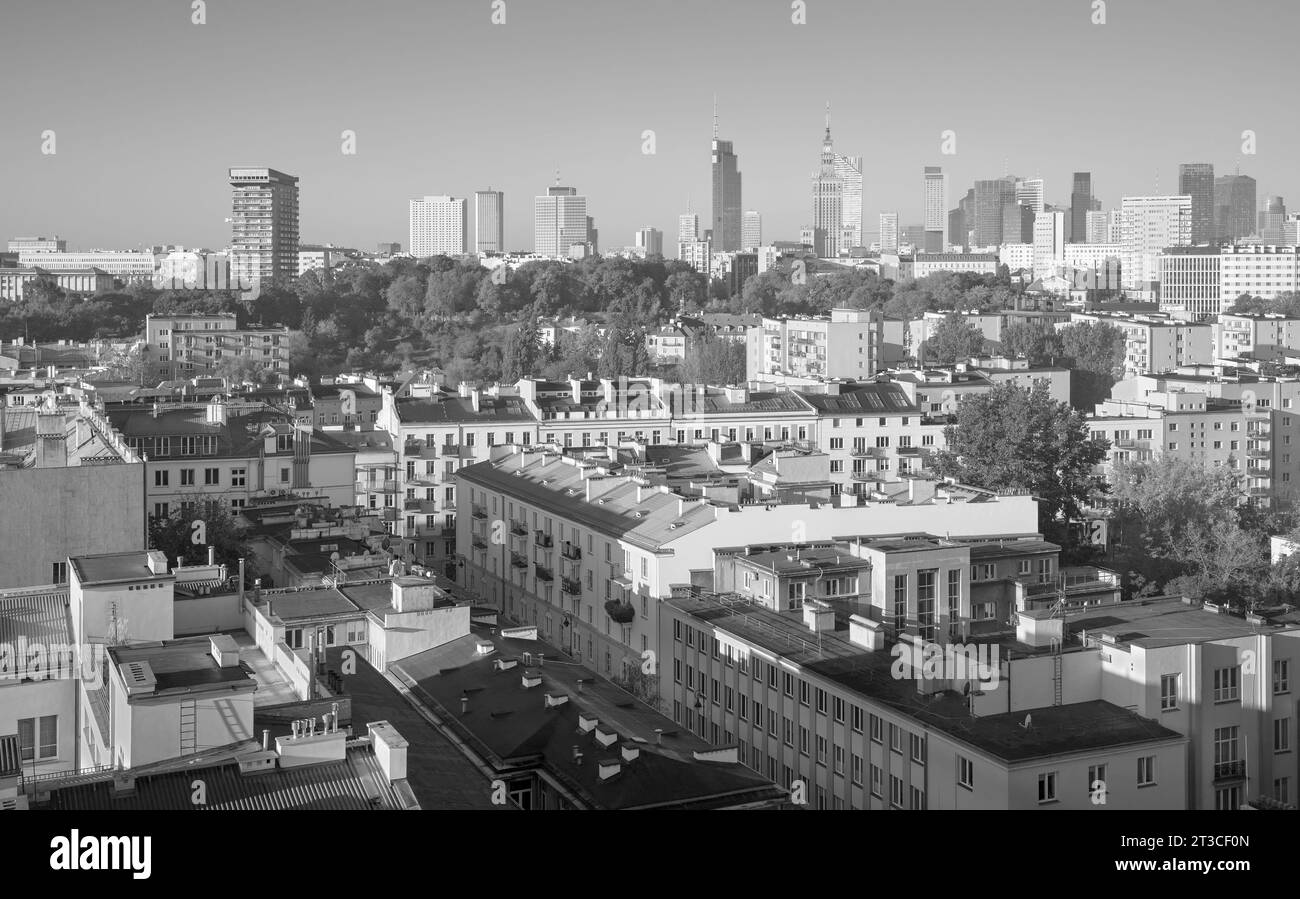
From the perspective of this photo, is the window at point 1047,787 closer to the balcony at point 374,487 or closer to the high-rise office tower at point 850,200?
the balcony at point 374,487

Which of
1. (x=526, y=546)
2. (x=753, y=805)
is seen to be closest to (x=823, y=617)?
(x=753, y=805)

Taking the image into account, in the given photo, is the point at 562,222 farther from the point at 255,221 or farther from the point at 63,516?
the point at 63,516

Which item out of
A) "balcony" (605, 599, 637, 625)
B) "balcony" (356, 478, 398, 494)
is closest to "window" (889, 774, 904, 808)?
"balcony" (605, 599, 637, 625)

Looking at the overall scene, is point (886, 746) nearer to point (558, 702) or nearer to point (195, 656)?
point (558, 702)

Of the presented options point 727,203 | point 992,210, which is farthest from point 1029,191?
point 727,203

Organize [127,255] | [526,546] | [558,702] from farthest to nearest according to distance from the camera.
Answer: [127,255], [526,546], [558,702]
